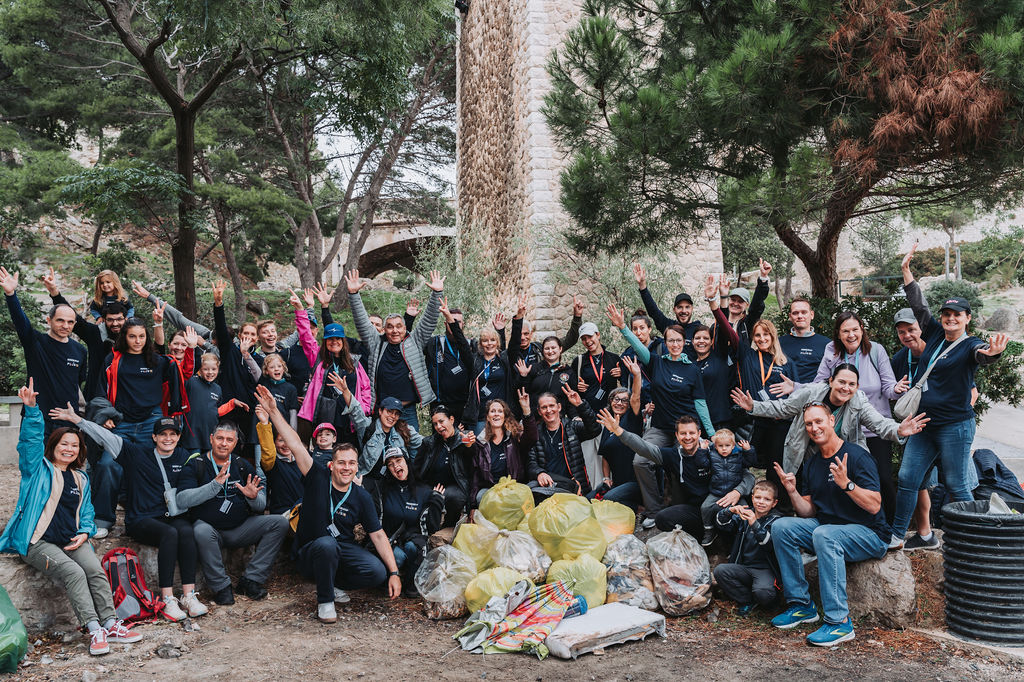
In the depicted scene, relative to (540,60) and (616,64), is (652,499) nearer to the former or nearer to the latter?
(616,64)

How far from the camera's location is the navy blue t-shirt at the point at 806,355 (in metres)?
5.24

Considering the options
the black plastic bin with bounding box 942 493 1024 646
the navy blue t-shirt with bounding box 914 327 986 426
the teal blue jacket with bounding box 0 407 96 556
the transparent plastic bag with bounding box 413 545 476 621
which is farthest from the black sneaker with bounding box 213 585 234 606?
the navy blue t-shirt with bounding box 914 327 986 426

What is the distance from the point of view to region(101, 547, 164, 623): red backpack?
4.62 metres

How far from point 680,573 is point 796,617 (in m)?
0.69

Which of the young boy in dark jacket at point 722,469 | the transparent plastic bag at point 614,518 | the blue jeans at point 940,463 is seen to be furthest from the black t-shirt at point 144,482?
the blue jeans at point 940,463

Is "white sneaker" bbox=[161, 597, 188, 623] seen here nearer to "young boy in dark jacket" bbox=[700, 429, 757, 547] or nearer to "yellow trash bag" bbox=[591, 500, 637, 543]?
"yellow trash bag" bbox=[591, 500, 637, 543]

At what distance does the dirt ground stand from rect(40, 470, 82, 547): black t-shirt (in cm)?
60

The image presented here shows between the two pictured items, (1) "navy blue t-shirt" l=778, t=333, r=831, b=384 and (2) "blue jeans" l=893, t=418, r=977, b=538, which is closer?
(2) "blue jeans" l=893, t=418, r=977, b=538

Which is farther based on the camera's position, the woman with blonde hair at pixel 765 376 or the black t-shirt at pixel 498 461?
the black t-shirt at pixel 498 461

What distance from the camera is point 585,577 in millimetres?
4684

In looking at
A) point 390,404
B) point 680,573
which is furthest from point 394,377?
point 680,573

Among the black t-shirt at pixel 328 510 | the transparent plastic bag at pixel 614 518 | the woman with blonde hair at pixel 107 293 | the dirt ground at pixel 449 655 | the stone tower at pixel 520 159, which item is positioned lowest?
the dirt ground at pixel 449 655

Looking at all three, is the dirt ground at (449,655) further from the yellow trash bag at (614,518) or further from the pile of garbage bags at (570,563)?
the yellow trash bag at (614,518)

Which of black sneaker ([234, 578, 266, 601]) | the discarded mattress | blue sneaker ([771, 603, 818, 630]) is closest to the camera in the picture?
the discarded mattress
